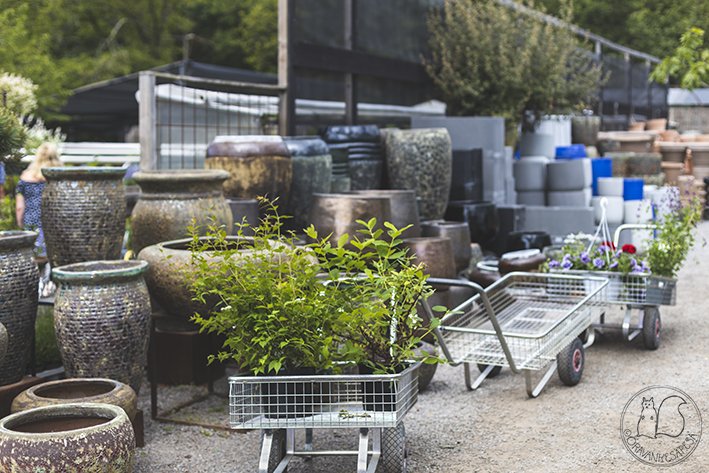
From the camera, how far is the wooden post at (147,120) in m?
5.75

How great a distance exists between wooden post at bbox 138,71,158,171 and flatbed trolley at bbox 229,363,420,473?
10.8ft

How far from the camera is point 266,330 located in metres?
2.88

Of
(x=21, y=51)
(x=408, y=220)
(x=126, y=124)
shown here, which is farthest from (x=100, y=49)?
(x=408, y=220)

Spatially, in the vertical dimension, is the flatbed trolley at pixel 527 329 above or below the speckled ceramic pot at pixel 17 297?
below

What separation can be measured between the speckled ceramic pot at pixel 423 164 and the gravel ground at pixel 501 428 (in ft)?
8.28

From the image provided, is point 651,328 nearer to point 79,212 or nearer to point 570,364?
point 570,364

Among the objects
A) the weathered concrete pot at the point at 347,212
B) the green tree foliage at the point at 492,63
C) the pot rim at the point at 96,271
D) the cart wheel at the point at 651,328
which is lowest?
the cart wheel at the point at 651,328

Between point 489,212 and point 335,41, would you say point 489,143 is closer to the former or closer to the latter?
point 489,212

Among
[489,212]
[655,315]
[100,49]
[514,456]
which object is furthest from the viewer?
[100,49]

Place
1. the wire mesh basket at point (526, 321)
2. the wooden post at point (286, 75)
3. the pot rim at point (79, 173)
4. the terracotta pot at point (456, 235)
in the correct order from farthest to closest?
the wooden post at point (286, 75) → the terracotta pot at point (456, 235) → the wire mesh basket at point (526, 321) → the pot rim at point (79, 173)

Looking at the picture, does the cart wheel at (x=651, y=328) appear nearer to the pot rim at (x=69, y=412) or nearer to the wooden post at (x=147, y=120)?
the pot rim at (x=69, y=412)

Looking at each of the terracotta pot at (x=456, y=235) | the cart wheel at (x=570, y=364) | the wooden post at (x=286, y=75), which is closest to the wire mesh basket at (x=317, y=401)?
the cart wheel at (x=570, y=364)

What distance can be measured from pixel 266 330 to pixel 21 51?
16.2 m

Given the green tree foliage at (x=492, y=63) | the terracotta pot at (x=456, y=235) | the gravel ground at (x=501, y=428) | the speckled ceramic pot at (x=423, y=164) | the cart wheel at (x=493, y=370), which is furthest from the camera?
the green tree foliage at (x=492, y=63)
